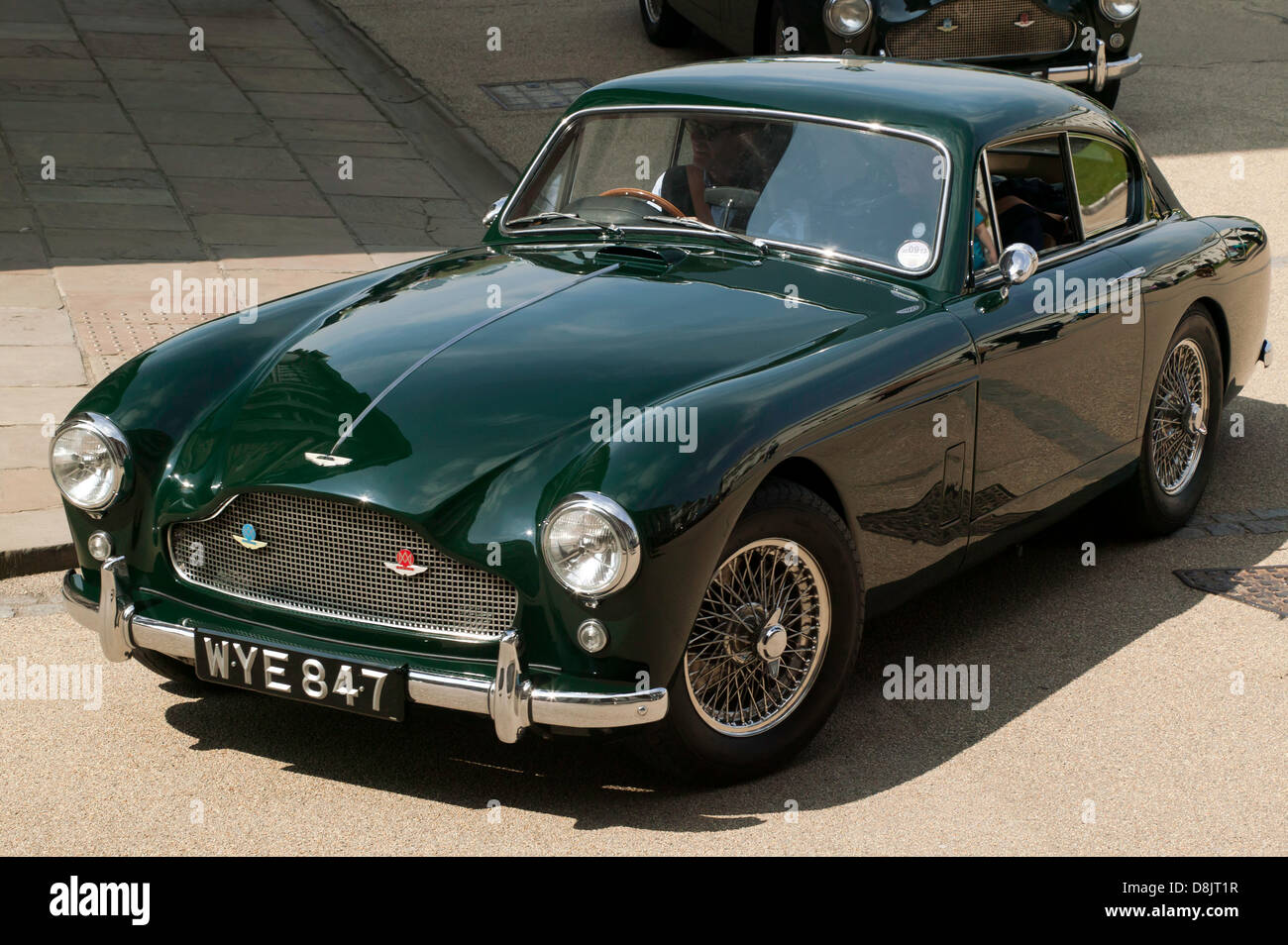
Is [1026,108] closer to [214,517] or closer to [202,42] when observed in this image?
[214,517]

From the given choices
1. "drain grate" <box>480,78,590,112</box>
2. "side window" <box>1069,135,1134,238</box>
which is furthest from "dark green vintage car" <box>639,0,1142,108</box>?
"side window" <box>1069,135,1134,238</box>

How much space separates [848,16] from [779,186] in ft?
19.2

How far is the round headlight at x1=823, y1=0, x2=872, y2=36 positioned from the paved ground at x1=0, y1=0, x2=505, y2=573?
2.50m

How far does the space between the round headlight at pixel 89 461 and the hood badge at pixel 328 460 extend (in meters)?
0.63

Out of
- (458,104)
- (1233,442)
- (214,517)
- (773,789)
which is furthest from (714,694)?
(458,104)

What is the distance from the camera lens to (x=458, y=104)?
12.9 meters

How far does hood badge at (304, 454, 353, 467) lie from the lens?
4.08 m

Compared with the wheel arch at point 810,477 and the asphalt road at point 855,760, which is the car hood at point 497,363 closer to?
the wheel arch at point 810,477

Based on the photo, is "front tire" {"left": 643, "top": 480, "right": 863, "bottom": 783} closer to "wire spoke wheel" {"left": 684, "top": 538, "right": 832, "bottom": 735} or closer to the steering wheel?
"wire spoke wheel" {"left": 684, "top": 538, "right": 832, "bottom": 735}

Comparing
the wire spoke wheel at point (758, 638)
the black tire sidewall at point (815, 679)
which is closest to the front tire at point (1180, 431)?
the black tire sidewall at point (815, 679)

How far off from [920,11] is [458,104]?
4.00 meters

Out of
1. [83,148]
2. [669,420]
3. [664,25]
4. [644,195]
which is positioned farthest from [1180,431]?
[664,25]

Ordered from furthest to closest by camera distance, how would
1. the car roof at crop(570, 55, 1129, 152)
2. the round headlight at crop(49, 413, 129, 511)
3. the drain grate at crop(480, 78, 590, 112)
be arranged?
1. the drain grate at crop(480, 78, 590, 112)
2. the car roof at crop(570, 55, 1129, 152)
3. the round headlight at crop(49, 413, 129, 511)

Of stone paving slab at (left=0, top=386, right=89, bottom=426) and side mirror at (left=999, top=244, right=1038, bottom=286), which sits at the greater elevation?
side mirror at (left=999, top=244, right=1038, bottom=286)
